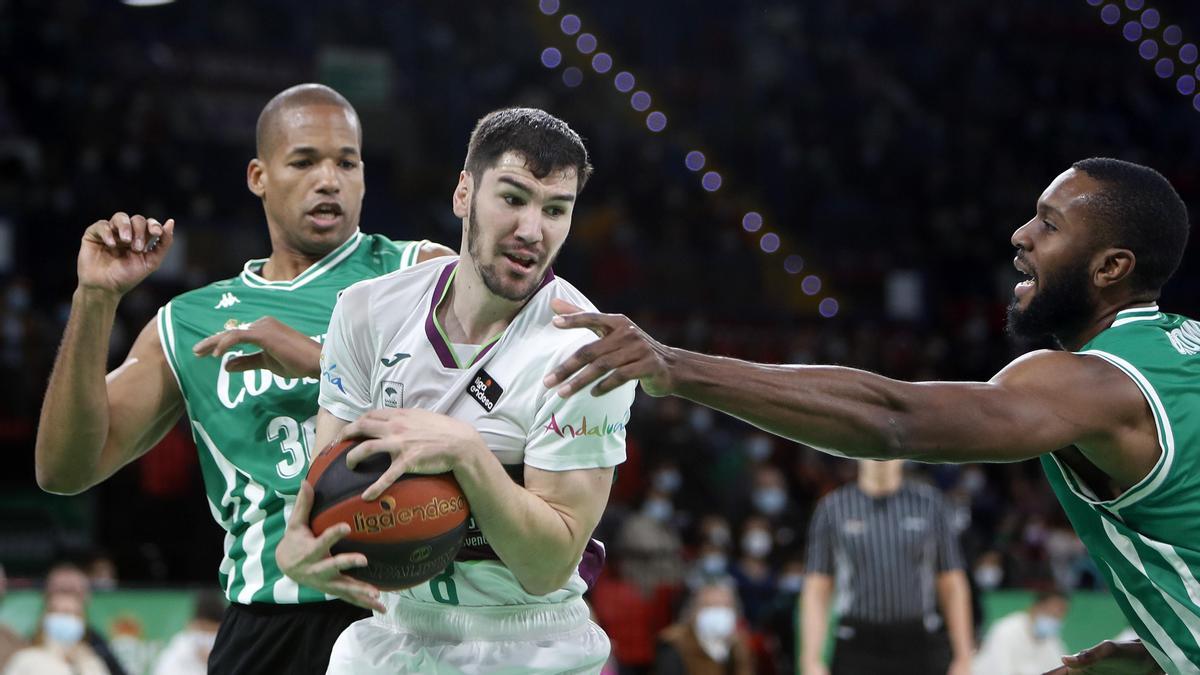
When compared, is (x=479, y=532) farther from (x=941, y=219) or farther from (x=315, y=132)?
(x=941, y=219)

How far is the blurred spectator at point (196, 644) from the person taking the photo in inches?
321

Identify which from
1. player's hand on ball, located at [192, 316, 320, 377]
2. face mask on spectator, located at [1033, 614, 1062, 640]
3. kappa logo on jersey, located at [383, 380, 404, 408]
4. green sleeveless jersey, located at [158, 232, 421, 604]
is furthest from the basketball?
face mask on spectator, located at [1033, 614, 1062, 640]

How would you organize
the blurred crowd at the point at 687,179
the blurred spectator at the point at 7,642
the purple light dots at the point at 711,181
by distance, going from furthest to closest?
the purple light dots at the point at 711,181 → the blurred crowd at the point at 687,179 → the blurred spectator at the point at 7,642

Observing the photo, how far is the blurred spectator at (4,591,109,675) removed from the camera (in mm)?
7656

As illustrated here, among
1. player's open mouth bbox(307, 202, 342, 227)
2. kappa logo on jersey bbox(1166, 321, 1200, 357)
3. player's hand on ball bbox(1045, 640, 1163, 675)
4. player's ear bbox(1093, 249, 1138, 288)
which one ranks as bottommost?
player's hand on ball bbox(1045, 640, 1163, 675)

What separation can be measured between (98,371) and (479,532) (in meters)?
1.52

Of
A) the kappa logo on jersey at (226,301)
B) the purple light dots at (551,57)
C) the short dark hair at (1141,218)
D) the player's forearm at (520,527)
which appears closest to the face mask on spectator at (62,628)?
the kappa logo on jersey at (226,301)

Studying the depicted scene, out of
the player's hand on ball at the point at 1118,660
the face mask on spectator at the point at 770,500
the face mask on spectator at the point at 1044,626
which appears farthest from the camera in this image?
the face mask on spectator at the point at 770,500

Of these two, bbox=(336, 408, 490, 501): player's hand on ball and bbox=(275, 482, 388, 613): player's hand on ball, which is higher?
bbox=(336, 408, 490, 501): player's hand on ball

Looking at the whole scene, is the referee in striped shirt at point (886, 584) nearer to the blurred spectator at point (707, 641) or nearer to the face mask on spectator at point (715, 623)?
the blurred spectator at point (707, 641)

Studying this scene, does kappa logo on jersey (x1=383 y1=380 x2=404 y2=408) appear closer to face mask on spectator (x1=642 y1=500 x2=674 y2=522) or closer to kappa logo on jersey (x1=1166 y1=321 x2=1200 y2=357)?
kappa logo on jersey (x1=1166 y1=321 x2=1200 y2=357)

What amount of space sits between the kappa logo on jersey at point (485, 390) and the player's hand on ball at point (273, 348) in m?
0.63

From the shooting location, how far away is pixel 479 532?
3281 millimetres

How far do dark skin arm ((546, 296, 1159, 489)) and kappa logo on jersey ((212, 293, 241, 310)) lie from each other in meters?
1.83
